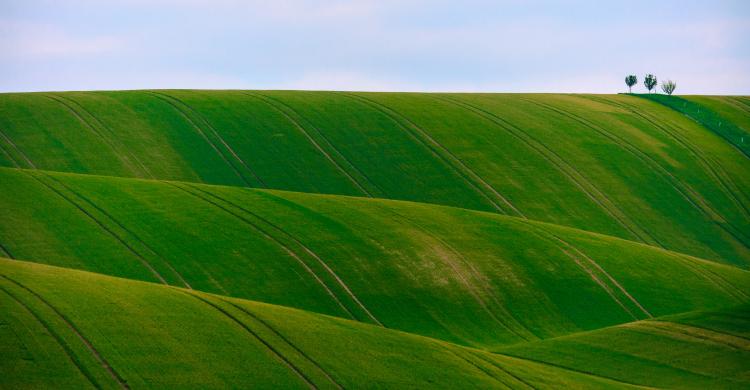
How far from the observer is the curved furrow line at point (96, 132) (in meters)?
54.3

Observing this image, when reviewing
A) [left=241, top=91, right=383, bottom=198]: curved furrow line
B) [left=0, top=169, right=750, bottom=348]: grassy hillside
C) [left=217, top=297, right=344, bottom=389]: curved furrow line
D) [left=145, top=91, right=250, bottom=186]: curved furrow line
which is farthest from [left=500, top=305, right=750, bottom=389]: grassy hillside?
[left=145, top=91, right=250, bottom=186]: curved furrow line

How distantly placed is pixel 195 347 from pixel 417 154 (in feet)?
119

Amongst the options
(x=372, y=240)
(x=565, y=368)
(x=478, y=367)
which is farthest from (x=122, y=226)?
(x=565, y=368)

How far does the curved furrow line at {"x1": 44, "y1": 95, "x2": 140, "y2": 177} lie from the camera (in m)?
54.3

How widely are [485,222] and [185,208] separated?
1438cm

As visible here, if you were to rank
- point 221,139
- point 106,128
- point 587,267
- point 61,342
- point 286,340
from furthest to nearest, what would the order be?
point 221,139 → point 106,128 → point 587,267 → point 286,340 → point 61,342

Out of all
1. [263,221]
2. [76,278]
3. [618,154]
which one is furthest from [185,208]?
[618,154]

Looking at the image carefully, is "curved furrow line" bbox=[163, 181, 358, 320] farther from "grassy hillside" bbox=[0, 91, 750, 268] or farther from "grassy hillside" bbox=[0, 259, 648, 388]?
"grassy hillside" bbox=[0, 91, 750, 268]

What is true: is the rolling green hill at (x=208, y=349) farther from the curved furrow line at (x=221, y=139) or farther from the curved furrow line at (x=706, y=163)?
the curved furrow line at (x=706, y=163)

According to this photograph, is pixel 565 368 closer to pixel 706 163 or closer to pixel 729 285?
pixel 729 285

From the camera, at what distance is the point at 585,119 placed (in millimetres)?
71562

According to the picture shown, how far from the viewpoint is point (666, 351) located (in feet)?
114

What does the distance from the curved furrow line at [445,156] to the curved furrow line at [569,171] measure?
232 inches

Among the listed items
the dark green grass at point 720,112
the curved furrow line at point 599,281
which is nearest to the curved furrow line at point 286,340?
the curved furrow line at point 599,281
